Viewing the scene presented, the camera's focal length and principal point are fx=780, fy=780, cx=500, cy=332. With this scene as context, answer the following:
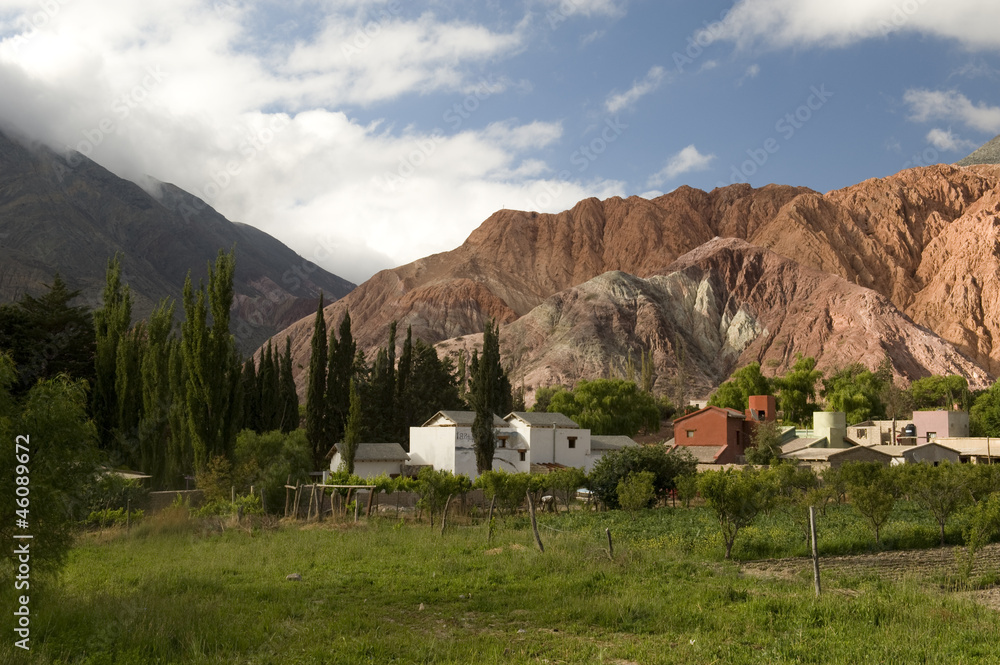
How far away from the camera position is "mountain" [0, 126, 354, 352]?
134 metres

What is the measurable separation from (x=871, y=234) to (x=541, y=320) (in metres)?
82.6

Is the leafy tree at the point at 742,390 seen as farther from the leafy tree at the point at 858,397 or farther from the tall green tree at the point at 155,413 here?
the tall green tree at the point at 155,413

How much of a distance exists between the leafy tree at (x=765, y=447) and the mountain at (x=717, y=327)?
51.3 metres

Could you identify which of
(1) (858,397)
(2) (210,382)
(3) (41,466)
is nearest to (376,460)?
(2) (210,382)

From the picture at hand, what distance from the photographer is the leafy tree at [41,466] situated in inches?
451

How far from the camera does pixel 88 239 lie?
530 feet

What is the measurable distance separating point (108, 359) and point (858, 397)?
7509cm

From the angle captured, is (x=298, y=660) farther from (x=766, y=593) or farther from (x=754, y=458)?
(x=754, y=458)

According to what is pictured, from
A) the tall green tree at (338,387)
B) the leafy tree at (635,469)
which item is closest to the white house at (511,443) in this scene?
Result: the tall green tree at (338,387)

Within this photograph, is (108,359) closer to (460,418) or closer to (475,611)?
(460,418)

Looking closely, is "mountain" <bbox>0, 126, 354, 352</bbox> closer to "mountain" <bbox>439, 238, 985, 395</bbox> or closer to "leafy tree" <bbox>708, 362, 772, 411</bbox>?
"mountain" <bbox>439, 238, 985, 395</bbox>

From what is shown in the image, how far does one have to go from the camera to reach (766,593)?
14758mm

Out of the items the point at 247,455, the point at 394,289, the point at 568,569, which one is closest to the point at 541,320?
the point at 394,289

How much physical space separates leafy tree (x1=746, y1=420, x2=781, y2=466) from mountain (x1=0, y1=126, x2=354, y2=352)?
9650 centimetres
